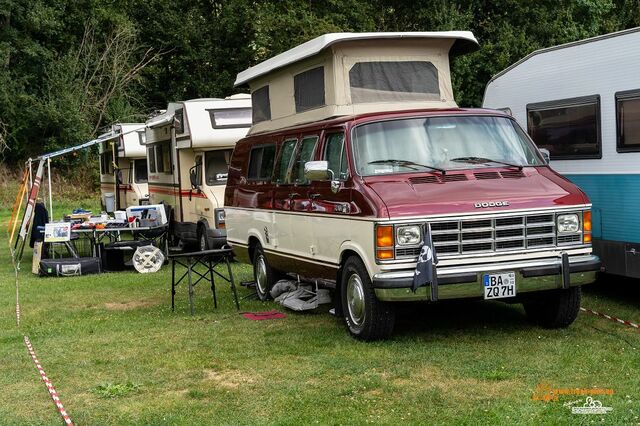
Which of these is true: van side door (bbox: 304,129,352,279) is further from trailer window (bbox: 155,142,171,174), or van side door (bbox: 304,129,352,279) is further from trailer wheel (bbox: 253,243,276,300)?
trailer window (bbox: 155,142,171,174)

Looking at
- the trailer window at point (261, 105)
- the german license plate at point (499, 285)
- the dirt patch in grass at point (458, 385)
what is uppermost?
the trailer window at point (261, 105)

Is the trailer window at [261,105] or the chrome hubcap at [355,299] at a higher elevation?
the trailer window at [261,105]

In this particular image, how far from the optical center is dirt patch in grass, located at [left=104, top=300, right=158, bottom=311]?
1150 centimetres

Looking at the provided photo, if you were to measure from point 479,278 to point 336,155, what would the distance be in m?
2.14

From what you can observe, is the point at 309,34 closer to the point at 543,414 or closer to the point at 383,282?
the point at 383,282

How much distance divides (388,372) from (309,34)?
24071mm

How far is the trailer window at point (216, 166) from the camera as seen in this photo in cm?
1650

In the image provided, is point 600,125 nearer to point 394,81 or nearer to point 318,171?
point 394,81

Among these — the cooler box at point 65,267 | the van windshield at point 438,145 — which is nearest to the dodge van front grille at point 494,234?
the van windshield at point 438,145

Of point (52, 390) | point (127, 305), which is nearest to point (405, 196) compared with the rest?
point (52, 390)

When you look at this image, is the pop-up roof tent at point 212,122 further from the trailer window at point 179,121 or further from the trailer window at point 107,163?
the trailer window at point 107,163

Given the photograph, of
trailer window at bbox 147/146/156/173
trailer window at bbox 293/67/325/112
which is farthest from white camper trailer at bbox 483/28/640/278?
trailer window at bbox 147/146/156/173

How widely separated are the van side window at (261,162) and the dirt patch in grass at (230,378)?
3670 millimetres

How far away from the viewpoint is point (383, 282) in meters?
7.70
